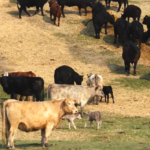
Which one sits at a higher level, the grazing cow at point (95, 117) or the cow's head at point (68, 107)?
the cow's head at point (68, 107)

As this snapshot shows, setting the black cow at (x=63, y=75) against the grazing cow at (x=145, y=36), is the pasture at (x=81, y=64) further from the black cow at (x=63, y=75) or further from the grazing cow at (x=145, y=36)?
the black cow at (x=63, y=75)

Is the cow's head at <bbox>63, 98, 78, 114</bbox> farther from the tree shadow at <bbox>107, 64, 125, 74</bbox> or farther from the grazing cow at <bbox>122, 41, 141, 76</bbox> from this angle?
the tree shadow at <bbox>107, 64, 125, 74</bbox>

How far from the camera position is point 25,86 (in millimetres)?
24312

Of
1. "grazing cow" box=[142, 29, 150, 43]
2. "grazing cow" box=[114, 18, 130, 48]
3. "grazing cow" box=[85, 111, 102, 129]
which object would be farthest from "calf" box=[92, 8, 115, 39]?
"grazing cow" box=[85, 111, 102, 129]

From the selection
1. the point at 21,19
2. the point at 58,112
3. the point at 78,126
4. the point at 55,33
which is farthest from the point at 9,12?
the point at 58,112

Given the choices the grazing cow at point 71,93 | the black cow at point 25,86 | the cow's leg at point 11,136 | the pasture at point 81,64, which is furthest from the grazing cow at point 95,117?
the cow's leg at point 11,136

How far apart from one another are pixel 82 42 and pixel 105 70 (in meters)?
5.50

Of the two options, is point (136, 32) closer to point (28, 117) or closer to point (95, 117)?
point (95, 117)

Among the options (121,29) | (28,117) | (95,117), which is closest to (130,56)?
(121,29)

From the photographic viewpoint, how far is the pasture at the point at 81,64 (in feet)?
61.4

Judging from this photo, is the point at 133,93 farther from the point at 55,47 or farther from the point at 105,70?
the point at 55,47

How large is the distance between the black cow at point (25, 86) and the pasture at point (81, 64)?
1.92 metres

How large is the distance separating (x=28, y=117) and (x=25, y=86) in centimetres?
892

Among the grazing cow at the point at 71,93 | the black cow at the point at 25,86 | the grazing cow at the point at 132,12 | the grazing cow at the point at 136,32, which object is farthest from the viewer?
the grazing cow at the point at 132,12
